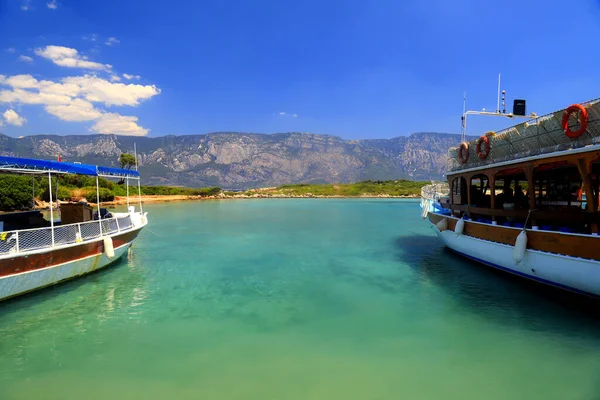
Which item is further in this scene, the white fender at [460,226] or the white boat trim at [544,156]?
the white fender at [460,226]

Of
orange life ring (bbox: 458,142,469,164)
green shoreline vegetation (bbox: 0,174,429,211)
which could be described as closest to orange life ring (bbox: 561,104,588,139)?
orange life ring (bbox: 458,142,469,164)

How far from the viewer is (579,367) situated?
6.75m

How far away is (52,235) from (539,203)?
19962mm

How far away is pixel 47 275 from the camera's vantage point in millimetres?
11242

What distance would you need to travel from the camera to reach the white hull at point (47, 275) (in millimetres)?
10102

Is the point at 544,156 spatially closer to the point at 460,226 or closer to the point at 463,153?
the point at 460,226

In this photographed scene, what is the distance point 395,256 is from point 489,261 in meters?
4.72

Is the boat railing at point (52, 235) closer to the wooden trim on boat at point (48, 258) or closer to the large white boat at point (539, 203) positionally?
the wooden trim on boat at point (48, 258)

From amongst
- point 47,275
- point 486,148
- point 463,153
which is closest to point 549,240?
point 486,148

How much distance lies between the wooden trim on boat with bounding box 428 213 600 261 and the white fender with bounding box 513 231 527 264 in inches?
6.0

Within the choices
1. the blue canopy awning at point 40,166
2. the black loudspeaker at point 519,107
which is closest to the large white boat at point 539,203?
the black loudspeaker at point 519,107

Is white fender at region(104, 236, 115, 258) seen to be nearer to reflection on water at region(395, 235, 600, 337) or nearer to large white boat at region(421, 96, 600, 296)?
reflection on water at region(395, 235, 600, 337)

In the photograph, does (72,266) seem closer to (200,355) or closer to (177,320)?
(177,320)

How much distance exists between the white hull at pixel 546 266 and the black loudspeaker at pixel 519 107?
9.89 m
